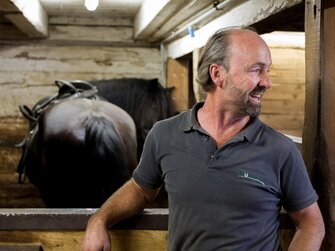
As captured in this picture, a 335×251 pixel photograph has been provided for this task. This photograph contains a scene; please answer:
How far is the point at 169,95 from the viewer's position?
5.54 m

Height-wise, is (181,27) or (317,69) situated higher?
(181,27)

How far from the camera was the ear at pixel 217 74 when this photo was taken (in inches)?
65.1

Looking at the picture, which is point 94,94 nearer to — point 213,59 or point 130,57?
point 130,57

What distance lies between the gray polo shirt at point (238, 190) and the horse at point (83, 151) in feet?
5.83

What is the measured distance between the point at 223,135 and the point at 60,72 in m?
4.27

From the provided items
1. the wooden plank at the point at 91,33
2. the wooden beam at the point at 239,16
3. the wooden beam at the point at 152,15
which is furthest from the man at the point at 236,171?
the wooden plank at the point at 91,33

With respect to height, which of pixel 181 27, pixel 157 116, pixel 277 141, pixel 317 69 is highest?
pixel 181 27

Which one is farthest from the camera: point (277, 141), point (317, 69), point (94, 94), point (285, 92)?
point (285, 92)

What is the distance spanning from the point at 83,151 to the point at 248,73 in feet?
6.72

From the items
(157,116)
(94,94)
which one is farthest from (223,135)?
(157,116)

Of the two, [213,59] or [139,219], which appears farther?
[139,219]

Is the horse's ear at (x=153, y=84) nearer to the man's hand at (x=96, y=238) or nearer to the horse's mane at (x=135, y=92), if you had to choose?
the horse's mane at (x=135, y=92)

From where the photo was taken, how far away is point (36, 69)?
5660 mm

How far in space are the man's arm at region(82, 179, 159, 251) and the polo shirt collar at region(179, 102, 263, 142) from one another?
28 cm
